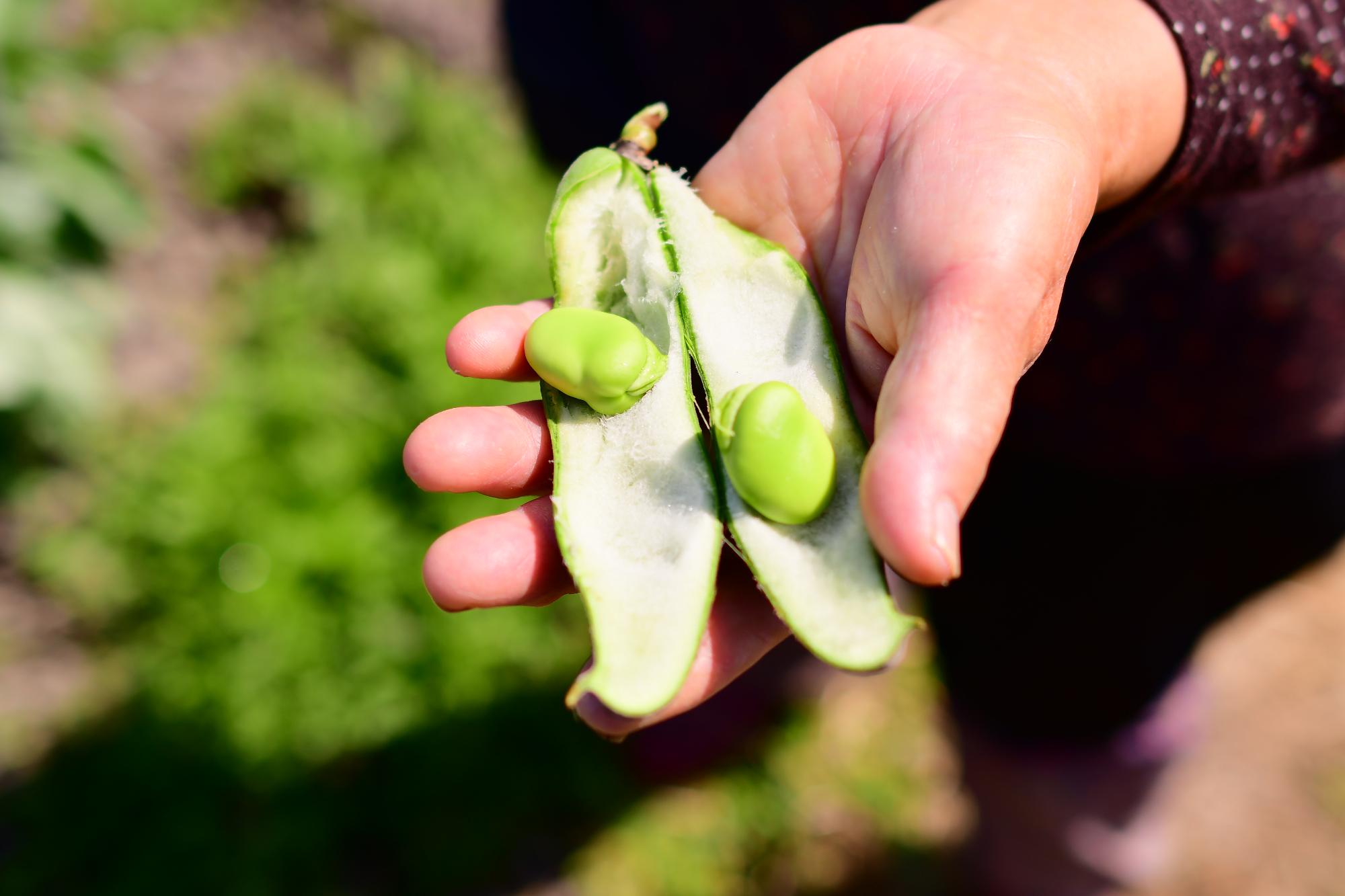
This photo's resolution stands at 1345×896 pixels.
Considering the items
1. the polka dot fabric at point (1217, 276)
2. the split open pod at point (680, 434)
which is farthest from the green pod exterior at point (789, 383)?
the polka dot fabric at point (1217, 276)

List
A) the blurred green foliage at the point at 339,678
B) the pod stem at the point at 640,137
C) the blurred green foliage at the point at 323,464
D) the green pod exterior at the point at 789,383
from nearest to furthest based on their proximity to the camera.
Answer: the green pod exterior at the point at 789,383 → the pod stem at the point at 640,137 → the blurred green foliage at the point at 339,678 → the blurred green foliage at the point at 323,464

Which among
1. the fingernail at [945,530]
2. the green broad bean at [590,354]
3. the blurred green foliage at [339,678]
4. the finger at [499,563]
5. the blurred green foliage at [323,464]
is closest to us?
the fingernail at [945,530]

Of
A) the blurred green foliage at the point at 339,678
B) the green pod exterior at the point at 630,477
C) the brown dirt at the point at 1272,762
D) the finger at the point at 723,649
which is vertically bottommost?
the brown dirt at the point at 1272,762

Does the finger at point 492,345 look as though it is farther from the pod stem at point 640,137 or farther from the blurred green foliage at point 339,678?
the blurred green foliage at point 339,678

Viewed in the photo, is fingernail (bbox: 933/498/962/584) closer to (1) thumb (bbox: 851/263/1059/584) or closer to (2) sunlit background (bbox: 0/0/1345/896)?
(1) thumb (bbox: 851/263/1059/584)

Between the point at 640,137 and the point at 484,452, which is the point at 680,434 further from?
the point at 640,137

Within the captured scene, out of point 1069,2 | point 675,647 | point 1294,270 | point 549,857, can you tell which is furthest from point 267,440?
point 1294,270

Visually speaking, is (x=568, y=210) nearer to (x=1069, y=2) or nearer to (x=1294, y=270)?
(x=1069, y=2)
